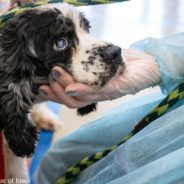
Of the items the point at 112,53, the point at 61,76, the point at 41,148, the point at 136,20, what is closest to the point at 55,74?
the point at 61,76

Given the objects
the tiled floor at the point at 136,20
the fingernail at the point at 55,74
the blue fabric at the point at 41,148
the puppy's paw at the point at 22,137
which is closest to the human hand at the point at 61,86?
the fingernail at the point at 55,74

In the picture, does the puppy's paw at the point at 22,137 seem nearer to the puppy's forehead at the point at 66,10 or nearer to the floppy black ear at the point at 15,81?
the floppy black ear at the point at 15,81

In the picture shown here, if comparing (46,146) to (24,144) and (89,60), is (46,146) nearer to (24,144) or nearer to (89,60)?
(24,144)

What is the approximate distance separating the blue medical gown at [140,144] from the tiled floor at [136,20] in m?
1.26

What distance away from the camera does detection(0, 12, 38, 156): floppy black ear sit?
2.75 feet

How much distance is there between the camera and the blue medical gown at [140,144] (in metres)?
0.71

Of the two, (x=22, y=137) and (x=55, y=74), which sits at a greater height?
(x=55, y=74)

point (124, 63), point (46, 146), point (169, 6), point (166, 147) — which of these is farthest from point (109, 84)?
point (169, 6)

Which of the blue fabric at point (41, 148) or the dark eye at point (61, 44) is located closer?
the dark eye at point (61, 44)

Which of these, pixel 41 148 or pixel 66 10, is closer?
pixel 66 10

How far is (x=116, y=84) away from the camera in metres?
0.80

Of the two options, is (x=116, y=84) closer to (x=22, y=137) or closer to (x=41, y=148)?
(x=22, y=137)

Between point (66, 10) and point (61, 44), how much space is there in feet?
0.26

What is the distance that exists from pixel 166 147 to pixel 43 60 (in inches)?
12.4
